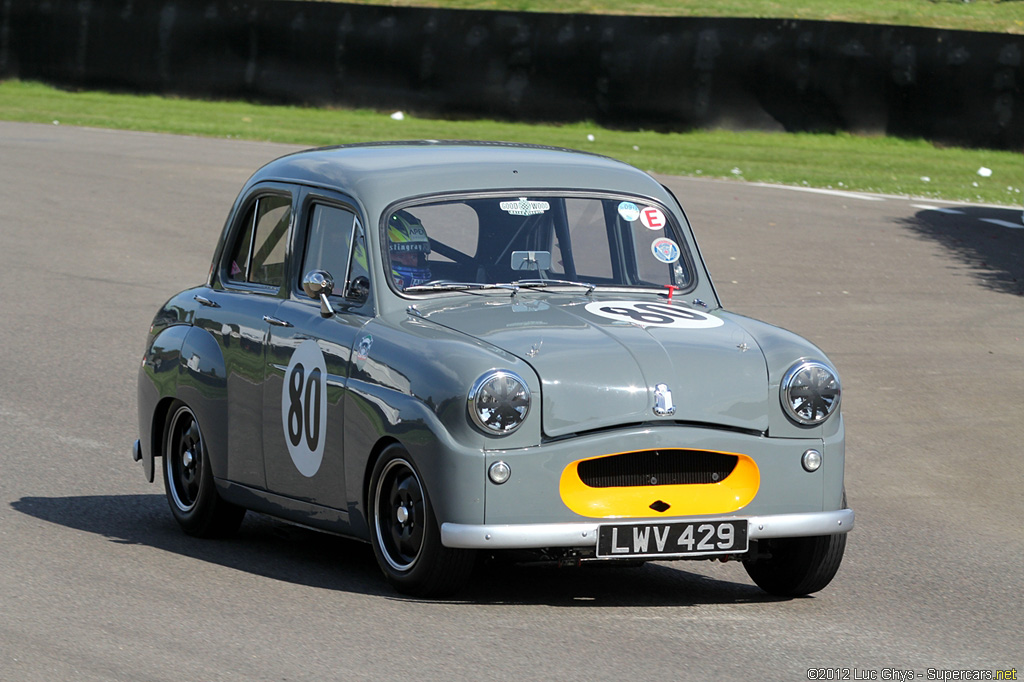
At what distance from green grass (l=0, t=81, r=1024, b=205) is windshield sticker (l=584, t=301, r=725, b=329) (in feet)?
52.7

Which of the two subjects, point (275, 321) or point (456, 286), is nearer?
point (456, 286)

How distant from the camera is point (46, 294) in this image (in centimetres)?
1478

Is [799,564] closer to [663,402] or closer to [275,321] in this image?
[663,402]

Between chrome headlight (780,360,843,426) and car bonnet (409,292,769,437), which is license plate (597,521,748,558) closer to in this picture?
car bonnet (409,292,769,437)

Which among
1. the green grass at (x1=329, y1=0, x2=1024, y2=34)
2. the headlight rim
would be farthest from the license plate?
the green grass at (x1=329, y1=0, x2=1024, y2=34)

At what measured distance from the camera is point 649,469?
596 centimetres

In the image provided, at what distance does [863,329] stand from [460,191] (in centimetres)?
753

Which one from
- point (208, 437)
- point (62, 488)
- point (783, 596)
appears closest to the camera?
point (783, 596)

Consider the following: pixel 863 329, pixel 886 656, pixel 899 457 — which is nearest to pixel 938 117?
pixel 863 329

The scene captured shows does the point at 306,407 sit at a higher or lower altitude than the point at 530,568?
higher

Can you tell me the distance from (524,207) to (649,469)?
5.19 feet

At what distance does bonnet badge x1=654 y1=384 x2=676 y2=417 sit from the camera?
19.3 ft

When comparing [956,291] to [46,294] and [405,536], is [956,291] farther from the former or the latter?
[405,536]

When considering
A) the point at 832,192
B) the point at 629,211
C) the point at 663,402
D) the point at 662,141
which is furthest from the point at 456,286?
the point at 662,141
